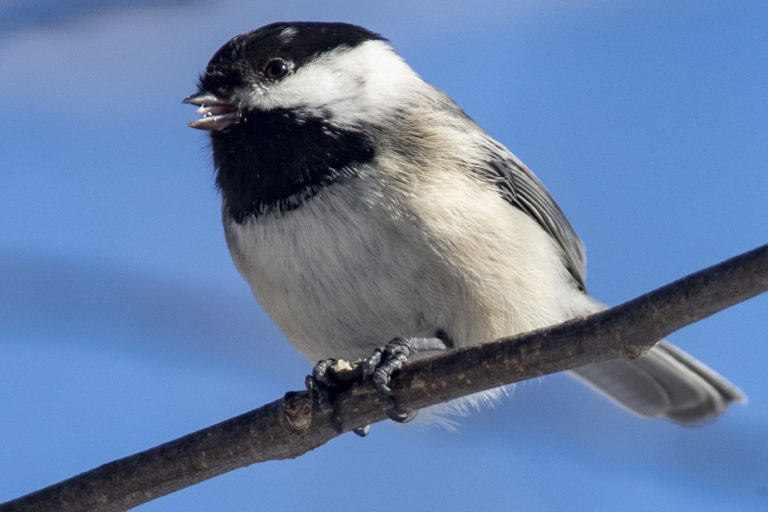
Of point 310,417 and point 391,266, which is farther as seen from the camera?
point 391,266

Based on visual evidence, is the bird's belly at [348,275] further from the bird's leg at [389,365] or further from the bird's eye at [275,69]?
the bird's eye at [275,69]

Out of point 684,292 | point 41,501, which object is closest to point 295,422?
point 41,501

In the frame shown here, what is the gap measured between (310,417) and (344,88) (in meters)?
0.83

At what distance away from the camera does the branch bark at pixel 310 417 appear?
1324mm

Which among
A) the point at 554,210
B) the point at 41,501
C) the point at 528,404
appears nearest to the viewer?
the point at 41,501

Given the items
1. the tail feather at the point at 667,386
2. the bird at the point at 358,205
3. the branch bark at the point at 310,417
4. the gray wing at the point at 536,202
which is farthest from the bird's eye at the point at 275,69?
the tail feather at the point at 667,386

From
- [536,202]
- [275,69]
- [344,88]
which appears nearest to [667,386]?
[536,202]

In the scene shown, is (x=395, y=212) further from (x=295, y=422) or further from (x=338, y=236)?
(x=295, y=422)

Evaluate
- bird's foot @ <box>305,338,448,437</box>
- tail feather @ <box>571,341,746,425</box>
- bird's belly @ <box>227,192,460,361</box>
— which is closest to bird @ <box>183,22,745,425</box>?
bird's belly @ <box>227,192,460,361</box>

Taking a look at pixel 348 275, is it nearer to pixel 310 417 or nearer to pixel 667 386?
pixel 310 417

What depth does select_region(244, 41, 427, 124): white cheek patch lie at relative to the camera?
203cm

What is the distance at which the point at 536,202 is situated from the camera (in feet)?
7.66

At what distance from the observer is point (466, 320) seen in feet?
6.47

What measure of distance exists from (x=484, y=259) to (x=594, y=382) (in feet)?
2.62
